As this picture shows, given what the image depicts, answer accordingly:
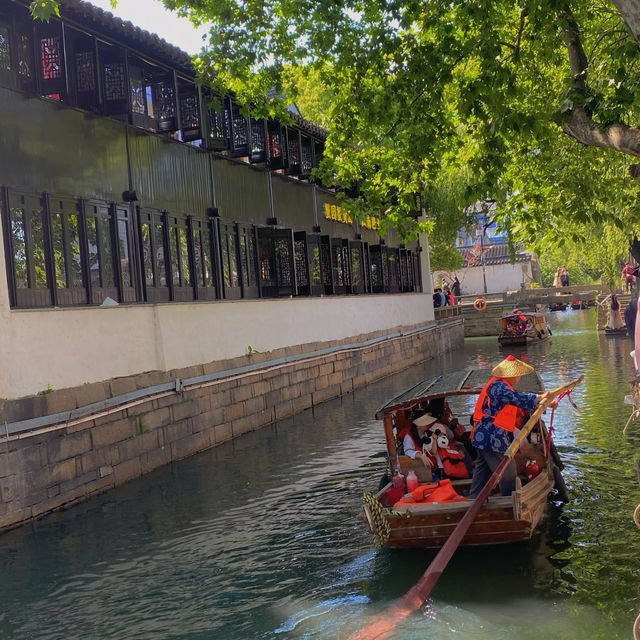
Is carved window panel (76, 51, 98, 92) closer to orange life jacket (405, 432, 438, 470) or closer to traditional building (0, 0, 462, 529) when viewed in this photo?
traditional building (0, 0, 462, 529)

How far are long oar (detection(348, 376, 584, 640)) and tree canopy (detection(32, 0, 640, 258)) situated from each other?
3.48 meters

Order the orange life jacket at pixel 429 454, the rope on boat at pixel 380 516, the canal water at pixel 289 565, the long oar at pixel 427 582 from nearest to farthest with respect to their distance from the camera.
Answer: the long oar at pixel 427 582 → the canal water at pixel 289 565 → the rope on boat at pixel 380 516 → the orange life jacket at pixel 429 454

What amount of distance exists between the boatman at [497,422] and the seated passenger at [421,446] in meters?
0.88

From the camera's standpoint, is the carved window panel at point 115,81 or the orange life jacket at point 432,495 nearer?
the orange life jacket at point 432,495

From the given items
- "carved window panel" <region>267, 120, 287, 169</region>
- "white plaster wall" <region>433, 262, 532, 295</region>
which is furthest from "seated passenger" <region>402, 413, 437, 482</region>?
"white plaster wall" <region>433, 262, 532, 295</region>

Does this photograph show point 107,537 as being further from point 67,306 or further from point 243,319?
point 243,319

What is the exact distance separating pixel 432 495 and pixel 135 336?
19.8ft

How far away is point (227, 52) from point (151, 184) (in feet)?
11.9

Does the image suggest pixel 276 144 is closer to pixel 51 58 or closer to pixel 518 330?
pixel 51 58

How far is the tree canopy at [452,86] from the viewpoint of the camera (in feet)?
30.7

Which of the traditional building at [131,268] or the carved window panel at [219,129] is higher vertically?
the carved window panel at [219,129]

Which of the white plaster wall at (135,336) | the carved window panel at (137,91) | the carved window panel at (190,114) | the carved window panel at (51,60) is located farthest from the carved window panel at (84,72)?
the white plaster wall at (135,336)

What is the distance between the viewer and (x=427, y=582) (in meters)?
5.63

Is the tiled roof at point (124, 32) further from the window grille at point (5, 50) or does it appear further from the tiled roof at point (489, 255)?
the tiled roof at point (489, 255)
